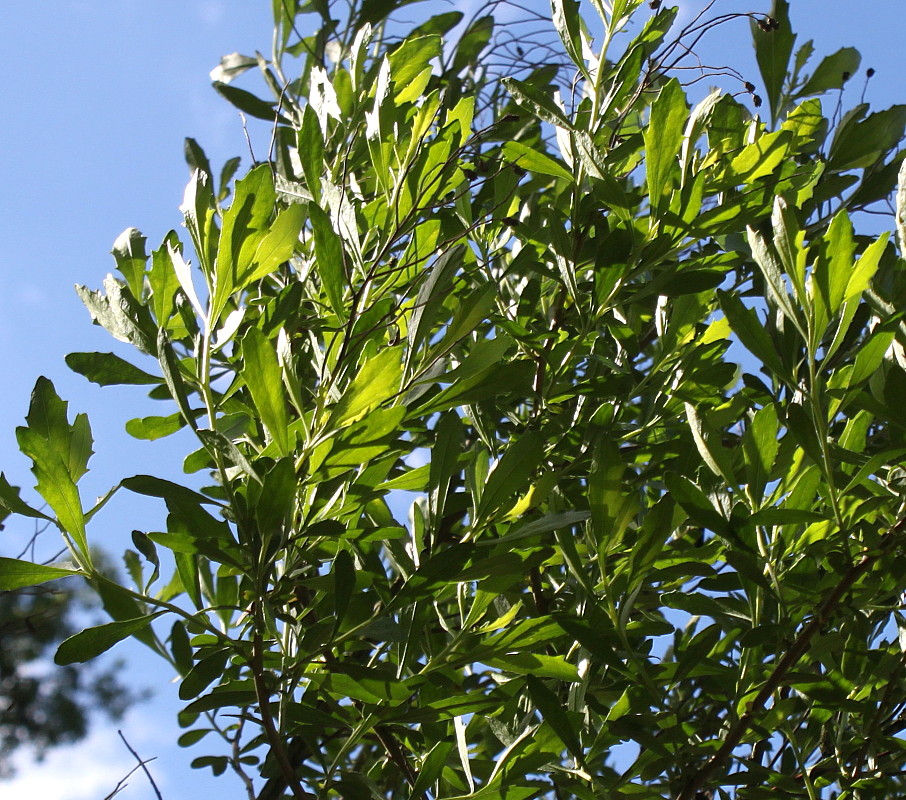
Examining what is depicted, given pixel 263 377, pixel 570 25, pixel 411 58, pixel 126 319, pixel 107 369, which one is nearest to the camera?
pixel 263 377

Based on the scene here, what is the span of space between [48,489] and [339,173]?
56 centimetres

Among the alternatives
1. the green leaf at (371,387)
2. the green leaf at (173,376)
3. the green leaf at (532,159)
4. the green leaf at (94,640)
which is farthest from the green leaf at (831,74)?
the green leaf at (94,640)

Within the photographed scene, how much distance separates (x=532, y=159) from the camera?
961 millimetres

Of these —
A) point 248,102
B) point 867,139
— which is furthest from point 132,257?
point 867,139

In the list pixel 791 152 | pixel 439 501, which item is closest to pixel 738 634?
pixel 439 501

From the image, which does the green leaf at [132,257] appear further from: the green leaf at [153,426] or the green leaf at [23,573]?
the green leaf at [23,573]

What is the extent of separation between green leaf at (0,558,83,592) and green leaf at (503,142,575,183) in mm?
590

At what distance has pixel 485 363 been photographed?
0.76 m

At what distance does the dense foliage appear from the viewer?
2.51 ft

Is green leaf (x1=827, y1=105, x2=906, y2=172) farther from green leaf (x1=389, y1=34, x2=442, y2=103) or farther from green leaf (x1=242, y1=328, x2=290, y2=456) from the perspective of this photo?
green leaf (x1=242, y1=328, x2=290, y2=456)

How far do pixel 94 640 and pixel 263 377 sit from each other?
26 cm

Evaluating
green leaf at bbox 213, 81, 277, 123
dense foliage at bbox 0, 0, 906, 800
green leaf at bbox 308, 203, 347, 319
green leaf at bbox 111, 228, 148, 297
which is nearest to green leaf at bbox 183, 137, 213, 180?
green leaf at bbox 213, 81, 277, 123

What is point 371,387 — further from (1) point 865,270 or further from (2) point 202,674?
(1) point 865,270

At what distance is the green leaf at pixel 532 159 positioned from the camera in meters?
0.96
